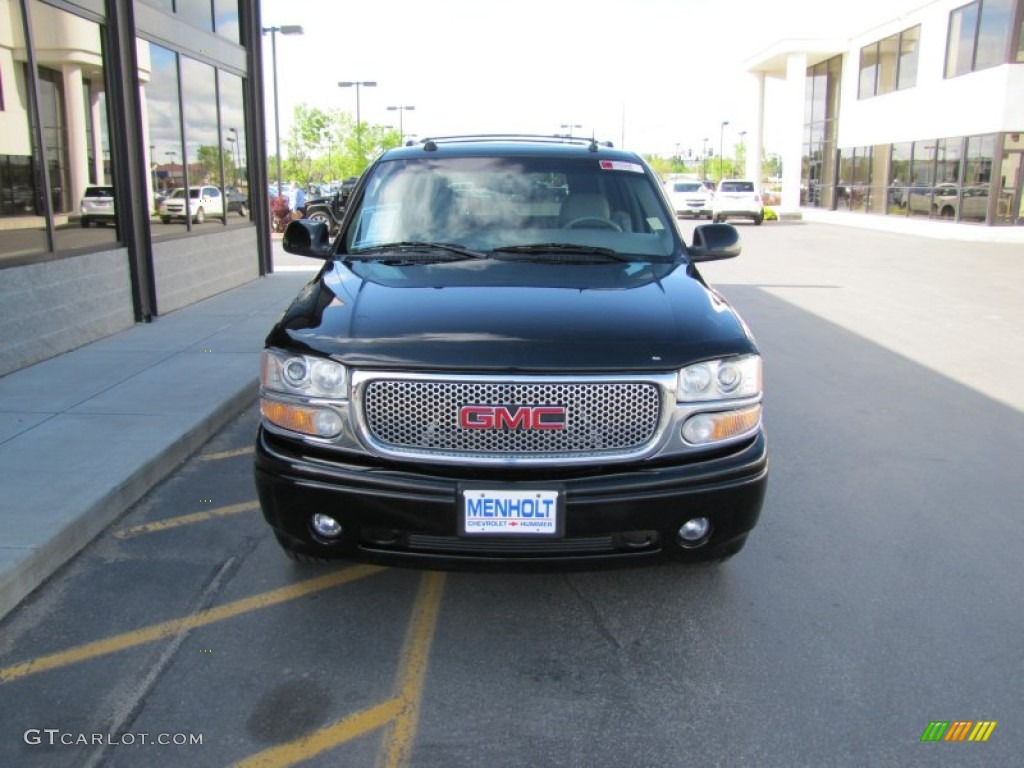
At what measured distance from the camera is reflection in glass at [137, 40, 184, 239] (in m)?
10.2

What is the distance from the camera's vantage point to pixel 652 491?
3.15m

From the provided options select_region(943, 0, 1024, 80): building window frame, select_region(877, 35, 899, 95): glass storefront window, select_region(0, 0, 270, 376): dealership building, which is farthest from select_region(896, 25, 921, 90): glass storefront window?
select_region(0, 0, 270, 376): dealership building

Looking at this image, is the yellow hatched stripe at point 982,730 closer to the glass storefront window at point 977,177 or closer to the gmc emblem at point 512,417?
the gmc emblem at point 512,417

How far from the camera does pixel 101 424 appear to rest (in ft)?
19.1

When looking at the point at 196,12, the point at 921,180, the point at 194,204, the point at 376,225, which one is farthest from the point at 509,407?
the point at 921,180

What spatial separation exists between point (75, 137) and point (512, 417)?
7.40 meters

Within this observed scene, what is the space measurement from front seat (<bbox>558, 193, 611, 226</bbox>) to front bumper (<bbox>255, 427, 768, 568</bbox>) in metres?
1.79

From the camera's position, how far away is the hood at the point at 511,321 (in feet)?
10.4

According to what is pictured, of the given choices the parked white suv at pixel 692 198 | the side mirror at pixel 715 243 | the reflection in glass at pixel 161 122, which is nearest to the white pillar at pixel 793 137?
the parked white suv at pixel 692 198

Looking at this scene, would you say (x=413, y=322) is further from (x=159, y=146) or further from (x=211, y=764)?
(x=159, y=146)

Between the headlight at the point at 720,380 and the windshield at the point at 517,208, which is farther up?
the windshield at the point at 517,208

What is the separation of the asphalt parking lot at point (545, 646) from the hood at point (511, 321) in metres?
1.03

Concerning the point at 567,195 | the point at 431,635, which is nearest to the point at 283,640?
the point at 431,635

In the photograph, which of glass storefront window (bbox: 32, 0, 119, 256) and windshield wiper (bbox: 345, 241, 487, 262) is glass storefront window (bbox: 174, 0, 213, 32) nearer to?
glass storefront window (bbox: 32, 0, 119, 256)
